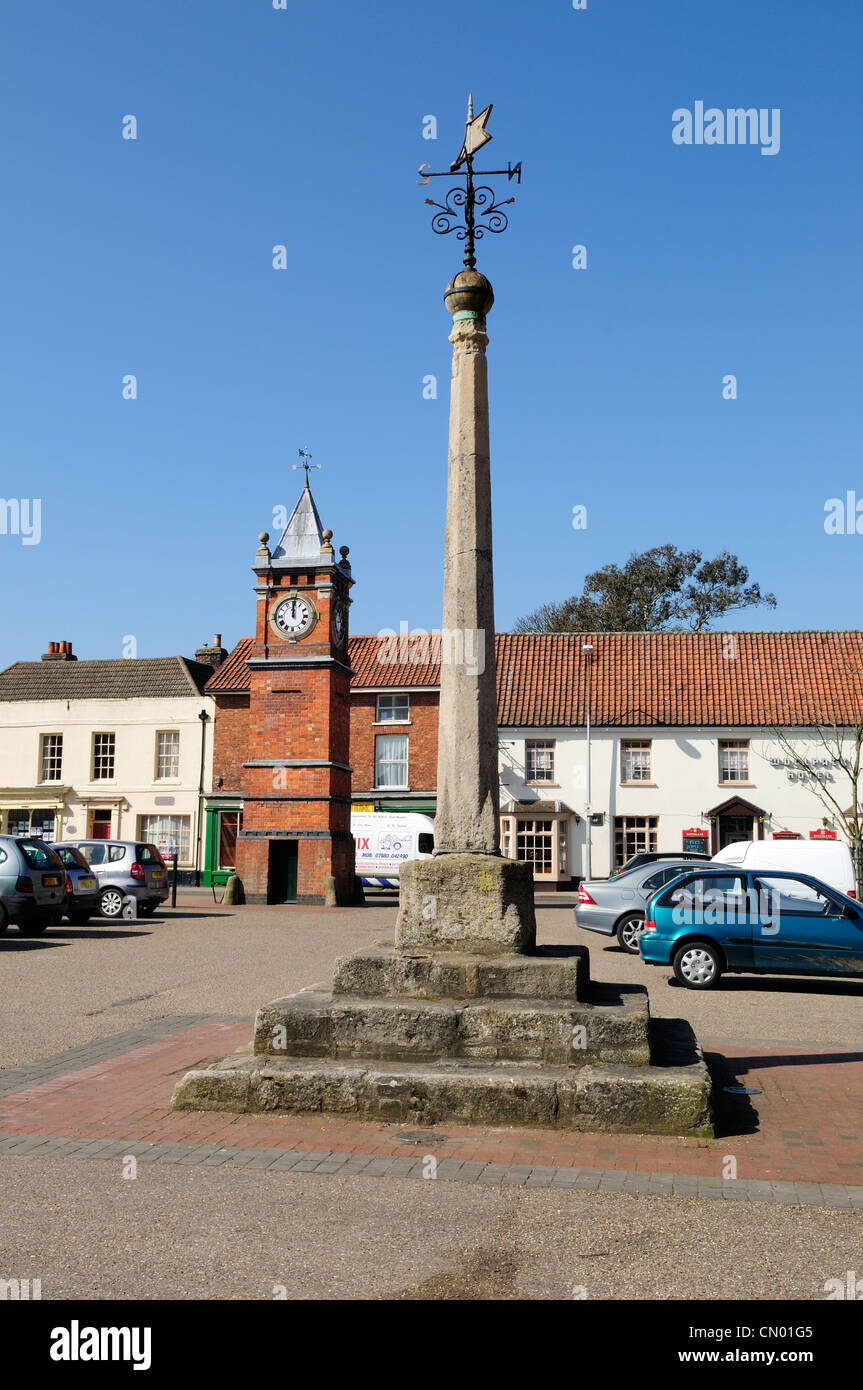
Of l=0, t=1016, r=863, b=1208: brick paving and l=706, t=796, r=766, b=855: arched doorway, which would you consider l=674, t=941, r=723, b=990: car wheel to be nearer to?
l=0, t=1016, r=863, b=1208: brick paving

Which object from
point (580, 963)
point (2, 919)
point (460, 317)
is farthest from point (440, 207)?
point (2, 919)

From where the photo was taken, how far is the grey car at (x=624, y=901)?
696 inches

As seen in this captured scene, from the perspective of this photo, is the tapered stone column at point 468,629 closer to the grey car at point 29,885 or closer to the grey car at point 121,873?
the grey car at point 29,885

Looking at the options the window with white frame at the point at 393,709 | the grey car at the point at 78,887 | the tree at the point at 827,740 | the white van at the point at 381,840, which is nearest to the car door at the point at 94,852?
the grey car at the point at 78,887

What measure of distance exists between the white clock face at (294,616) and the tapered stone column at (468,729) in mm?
23490

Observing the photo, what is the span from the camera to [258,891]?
30.6 m

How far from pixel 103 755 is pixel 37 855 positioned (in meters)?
21.9

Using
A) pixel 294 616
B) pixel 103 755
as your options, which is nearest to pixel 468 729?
pixel 294 616

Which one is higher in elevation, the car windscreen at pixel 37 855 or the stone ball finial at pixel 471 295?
the stone ball finial at pixel 471 295

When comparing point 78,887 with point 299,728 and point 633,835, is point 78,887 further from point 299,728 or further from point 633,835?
point 633,835

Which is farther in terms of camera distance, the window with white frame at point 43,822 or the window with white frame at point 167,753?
the window with white frame at point 43,822

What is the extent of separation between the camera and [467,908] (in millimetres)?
7457
